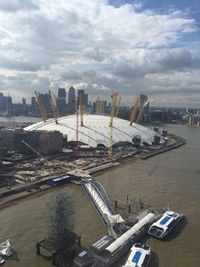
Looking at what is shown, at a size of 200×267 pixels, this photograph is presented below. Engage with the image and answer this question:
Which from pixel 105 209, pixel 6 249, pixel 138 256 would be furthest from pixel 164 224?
pixel 6 249

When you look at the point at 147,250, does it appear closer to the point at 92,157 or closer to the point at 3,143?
the point at 92,157

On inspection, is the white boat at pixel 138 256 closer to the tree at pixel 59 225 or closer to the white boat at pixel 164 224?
the white boat at pixel 164 224

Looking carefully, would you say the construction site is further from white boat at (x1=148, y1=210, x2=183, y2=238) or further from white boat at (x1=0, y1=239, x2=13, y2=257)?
white boat at (x1=148, y1=210, x2=183, y2=238)

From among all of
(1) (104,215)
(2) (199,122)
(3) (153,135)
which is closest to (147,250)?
(1) (104,215)

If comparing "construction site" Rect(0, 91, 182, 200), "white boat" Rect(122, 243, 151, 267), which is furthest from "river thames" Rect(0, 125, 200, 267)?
"construction site" Rect(0, 91, 182, 200)

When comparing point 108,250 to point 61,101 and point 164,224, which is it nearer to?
point 164,224

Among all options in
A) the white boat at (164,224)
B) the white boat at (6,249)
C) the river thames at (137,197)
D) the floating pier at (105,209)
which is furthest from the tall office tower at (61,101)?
the white boat at (6,249)

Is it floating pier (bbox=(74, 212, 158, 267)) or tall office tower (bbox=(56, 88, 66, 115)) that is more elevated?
tall office tower (bbox=(56, 88, 66, 115))
